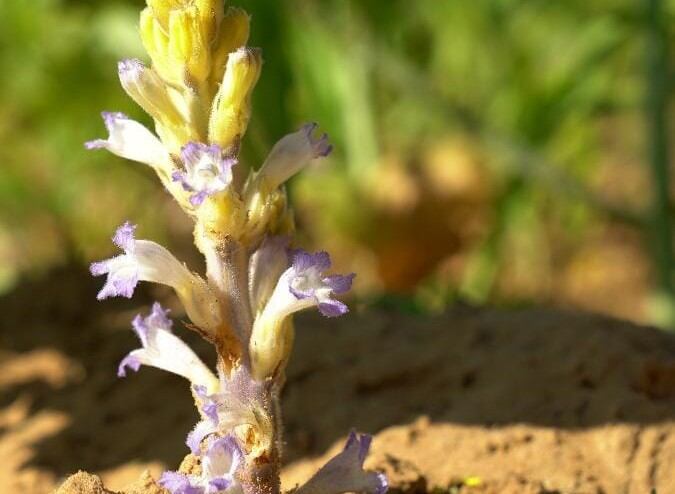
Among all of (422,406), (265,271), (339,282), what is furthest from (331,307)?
(422,406)

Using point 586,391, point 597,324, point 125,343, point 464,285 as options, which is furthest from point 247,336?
point 464,285

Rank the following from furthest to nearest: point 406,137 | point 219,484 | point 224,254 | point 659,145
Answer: point 406,137 < point 659,145 < point 224,254 < point 219,484

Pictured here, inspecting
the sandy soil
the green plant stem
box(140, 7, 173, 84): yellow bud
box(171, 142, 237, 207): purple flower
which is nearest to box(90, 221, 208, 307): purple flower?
box(171, 142, 237, 207): purple flower

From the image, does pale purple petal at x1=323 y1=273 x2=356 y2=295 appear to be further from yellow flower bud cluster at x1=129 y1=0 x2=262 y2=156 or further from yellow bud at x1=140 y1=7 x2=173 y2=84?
yellow bud at x1=140 y1=7 x2=173 y2=84

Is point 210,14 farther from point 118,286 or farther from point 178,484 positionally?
point 178,484

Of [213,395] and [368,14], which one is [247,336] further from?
[368,14]

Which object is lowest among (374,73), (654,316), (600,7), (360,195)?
(654,316)

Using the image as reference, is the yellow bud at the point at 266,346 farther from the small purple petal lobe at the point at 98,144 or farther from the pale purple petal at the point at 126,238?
the small purple petal lobe at the point at 98,144
